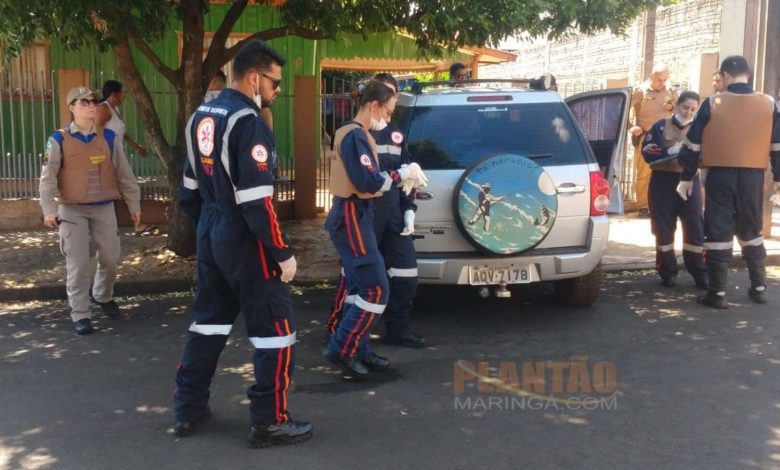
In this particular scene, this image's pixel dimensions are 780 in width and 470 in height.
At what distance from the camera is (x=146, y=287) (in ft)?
24.8

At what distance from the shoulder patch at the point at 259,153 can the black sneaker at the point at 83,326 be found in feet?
10.2

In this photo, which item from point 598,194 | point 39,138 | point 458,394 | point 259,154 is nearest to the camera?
point 259,154

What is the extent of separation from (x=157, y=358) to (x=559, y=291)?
3250 millimetres

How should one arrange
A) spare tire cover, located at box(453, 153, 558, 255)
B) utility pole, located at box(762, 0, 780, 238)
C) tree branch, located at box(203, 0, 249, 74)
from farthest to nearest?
utility pole, located at box(762, 0, 780, 238) → tree branch, located at box(203, 0, 249, 74) → spare tire cover, located at box(453, 153, 558, 255)

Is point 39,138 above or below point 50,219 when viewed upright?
above

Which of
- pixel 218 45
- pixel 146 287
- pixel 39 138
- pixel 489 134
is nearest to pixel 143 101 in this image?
pixel 218 45

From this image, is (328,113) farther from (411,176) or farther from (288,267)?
(288,267)

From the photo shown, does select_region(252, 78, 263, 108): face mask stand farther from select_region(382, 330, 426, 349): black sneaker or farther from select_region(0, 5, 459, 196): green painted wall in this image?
select_region(0, 5, 459, 196): green painted wall

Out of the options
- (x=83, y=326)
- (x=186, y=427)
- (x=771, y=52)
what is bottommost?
(x=186, y=427)

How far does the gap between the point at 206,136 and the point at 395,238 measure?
1.95m

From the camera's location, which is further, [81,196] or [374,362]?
[81,196]

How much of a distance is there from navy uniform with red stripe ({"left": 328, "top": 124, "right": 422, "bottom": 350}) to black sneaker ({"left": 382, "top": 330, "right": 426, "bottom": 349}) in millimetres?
107

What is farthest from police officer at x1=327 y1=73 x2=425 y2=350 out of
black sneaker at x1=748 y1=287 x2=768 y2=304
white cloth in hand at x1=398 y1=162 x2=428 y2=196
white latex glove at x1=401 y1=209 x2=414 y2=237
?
black sneaker at x1=748 y1=287 x2=768 y2=304

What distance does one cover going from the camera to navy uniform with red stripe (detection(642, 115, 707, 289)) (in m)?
7.24
